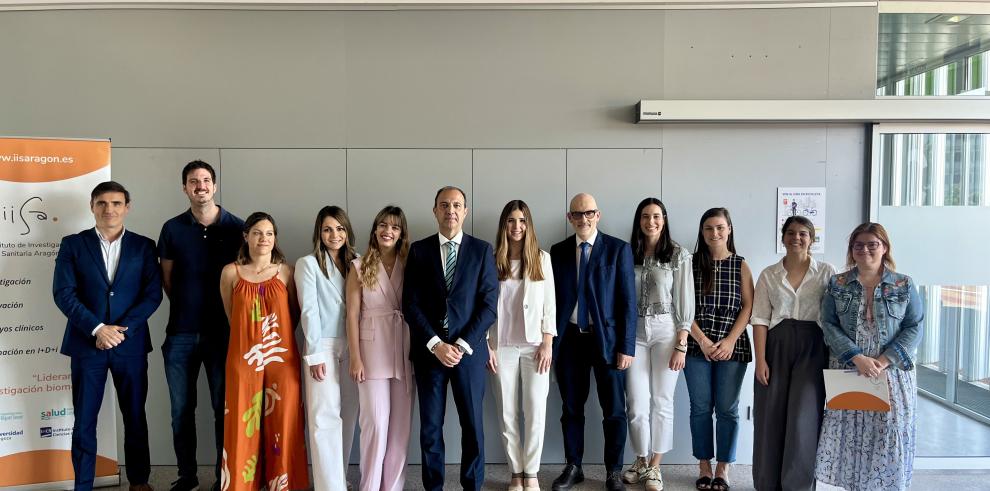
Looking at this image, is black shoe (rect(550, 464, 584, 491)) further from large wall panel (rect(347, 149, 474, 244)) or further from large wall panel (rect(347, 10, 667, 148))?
large wall panel (rect(347, 10, 667, 148))

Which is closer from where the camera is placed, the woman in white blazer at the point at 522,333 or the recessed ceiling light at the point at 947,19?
the woman in white blazer at the point at 522,333

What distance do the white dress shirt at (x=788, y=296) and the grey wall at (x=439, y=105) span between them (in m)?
0.77

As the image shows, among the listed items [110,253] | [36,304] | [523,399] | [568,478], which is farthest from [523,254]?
[36,304]

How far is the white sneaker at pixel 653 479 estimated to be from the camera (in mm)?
3389

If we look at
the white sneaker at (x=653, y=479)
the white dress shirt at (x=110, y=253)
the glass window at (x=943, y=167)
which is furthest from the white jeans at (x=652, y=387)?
the white dress shirt at (x=110, y=253)

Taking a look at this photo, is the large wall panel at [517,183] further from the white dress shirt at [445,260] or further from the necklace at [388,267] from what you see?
the necklace at [388,267]

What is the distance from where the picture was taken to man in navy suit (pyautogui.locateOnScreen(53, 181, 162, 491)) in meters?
3.04

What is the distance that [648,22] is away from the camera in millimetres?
3793

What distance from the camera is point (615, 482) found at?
3.36 m

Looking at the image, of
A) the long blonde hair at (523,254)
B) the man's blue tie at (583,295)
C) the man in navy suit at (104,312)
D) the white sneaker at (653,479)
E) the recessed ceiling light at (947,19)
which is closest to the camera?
the man in navy suit at (104,312)

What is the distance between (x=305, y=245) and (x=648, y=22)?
2.91 metres

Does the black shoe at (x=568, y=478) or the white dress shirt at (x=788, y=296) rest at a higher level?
the white dress shirt at (x=788, y=296)

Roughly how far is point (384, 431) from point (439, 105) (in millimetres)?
2199

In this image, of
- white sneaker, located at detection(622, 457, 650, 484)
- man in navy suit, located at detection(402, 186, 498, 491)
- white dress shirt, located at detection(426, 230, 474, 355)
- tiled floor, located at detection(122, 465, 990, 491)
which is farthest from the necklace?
white sneaker, located at detection(622, 457, 650, 484)
